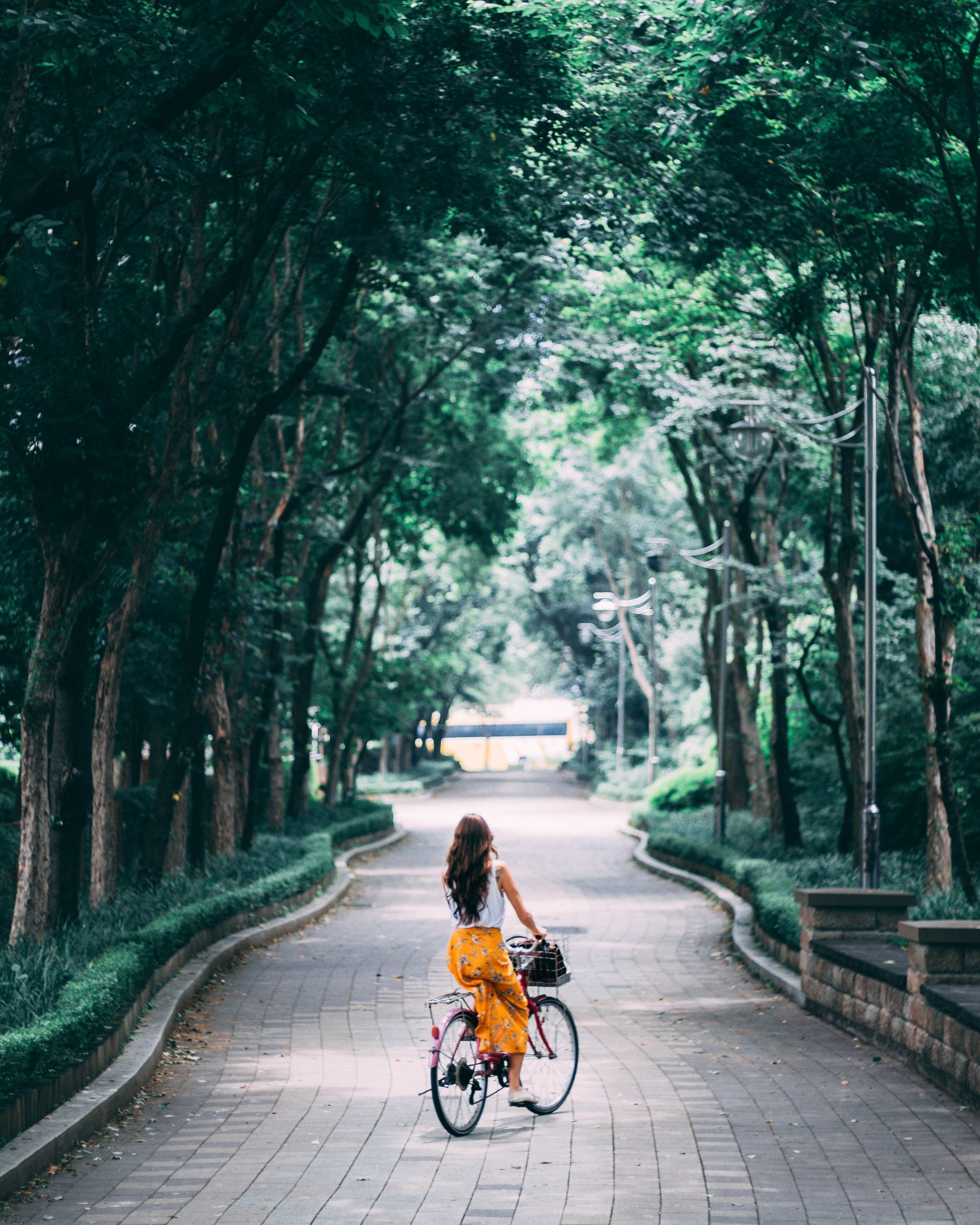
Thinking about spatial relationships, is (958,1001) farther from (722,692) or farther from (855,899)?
(722,692)

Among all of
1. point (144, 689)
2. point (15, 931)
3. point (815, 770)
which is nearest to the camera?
point (15, 931)

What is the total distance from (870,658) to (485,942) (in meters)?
7.29

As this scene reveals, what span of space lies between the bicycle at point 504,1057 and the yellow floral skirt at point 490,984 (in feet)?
0.17

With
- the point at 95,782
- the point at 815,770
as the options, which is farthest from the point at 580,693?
the point at 95,782

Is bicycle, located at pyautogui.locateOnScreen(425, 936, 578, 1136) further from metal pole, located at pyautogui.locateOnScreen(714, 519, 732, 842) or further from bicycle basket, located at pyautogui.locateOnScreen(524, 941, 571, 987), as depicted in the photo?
metal pole, located at pyautogui.locateOnScreen(714, 519, 732, 842)

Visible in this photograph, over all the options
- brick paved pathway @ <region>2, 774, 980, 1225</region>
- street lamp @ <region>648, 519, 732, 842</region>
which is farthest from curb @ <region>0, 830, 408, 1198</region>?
street lamp @ <region>648, 519, 732, 842</region>

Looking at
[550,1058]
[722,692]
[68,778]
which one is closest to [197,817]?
[68,778]

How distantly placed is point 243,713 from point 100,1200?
14666mm

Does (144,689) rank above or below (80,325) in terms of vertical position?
below

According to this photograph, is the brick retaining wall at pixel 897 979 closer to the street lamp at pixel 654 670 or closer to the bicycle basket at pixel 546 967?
the bicycle basket at pixel 546 967

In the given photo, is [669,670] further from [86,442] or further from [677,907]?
[86,442]

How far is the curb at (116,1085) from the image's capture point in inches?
251

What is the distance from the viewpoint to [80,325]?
470 inches

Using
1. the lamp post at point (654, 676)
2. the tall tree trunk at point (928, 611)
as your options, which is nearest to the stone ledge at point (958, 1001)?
the tall tree trunk at point (928, 611)
